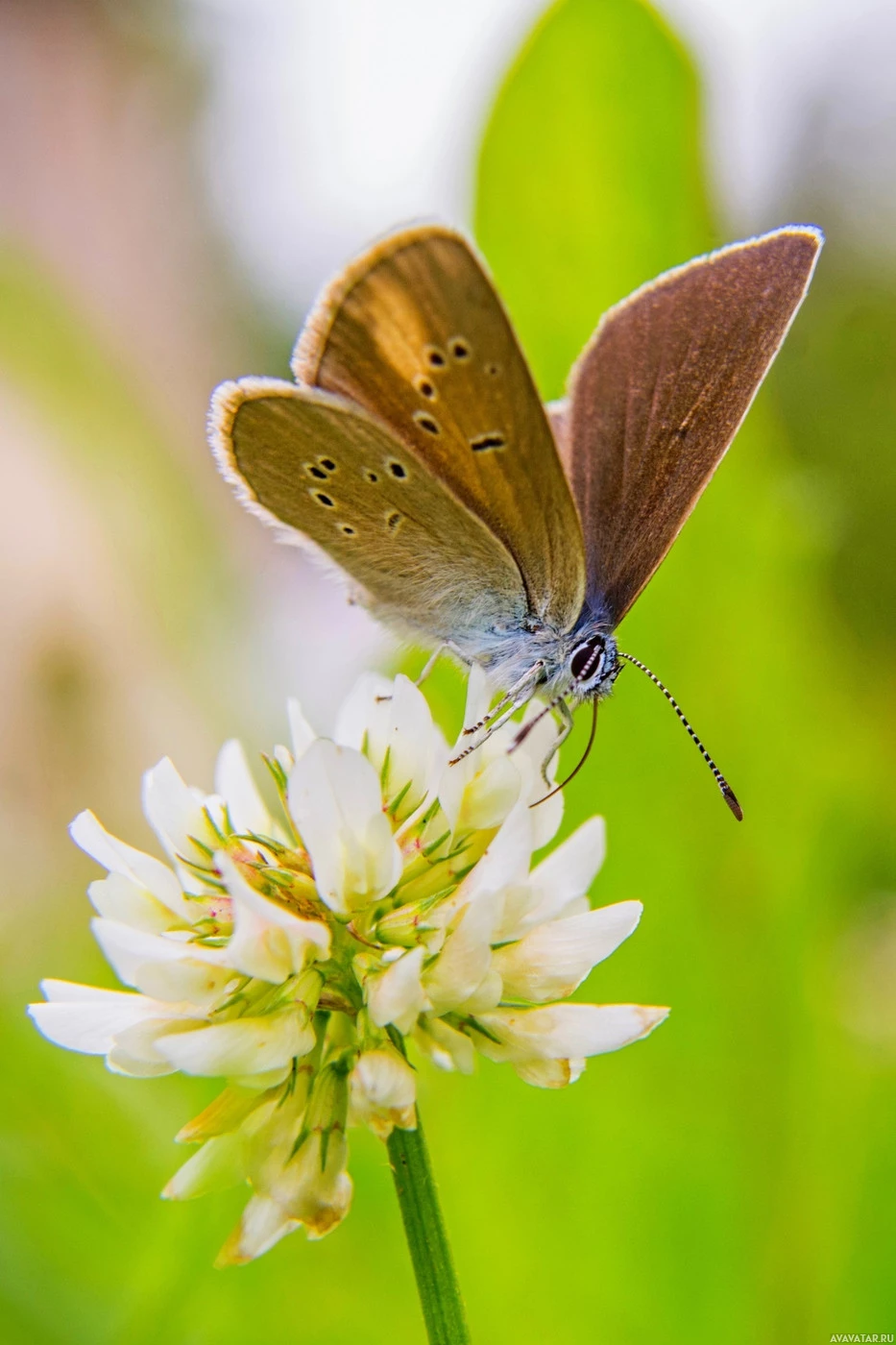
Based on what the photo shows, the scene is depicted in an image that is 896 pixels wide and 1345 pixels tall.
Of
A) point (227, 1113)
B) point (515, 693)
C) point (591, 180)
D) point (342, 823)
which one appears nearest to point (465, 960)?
point (342, 823)

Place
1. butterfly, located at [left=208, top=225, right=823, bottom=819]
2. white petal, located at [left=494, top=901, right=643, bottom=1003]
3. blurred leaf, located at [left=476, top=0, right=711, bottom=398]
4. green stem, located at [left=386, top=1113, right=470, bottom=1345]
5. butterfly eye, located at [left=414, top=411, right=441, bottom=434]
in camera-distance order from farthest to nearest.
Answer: blurred leaf, located at [left=476, top=0, right=711, bottom=398] → butterfly eye, located at [left=414, top=411, right=441, bottom=434] → butterfly, located at [left=208, top=225, right=823, bottom=819] → white petal, located at [left=494, top=901, right=643, bottom=1003] → green stem, located at [left=386, top=1113, right=470, bottom=1345]

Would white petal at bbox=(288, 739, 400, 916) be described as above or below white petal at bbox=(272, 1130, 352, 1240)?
above

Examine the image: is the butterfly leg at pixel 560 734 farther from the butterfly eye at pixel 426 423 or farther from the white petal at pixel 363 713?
the butterfly eye at pixel 426 423

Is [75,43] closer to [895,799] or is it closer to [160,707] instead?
[160,707]

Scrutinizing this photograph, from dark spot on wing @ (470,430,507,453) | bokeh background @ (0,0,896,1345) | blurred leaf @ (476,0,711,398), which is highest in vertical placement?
blurred leaf @ (476,0,711,398)

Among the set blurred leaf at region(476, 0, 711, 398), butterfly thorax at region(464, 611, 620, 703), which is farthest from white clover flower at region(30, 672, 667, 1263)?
blurred leaf at region(476, 0, 711, 398)

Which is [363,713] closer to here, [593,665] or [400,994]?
[593,665]

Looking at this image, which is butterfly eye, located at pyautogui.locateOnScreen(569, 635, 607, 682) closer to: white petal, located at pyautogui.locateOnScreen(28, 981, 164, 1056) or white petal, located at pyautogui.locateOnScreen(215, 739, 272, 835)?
white petal, located at pyautogui.locateOnScreen(215, 739, 272, 835)
